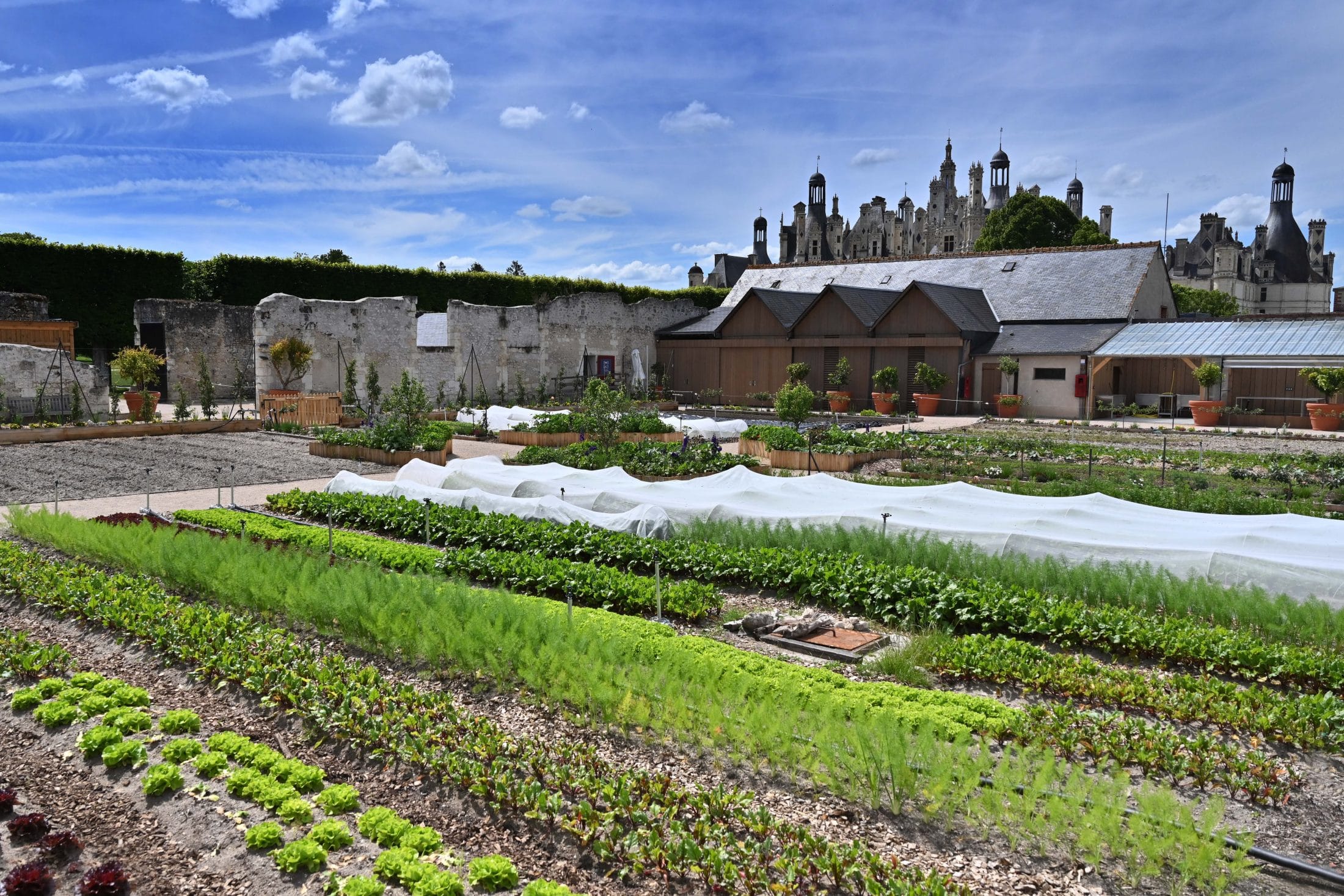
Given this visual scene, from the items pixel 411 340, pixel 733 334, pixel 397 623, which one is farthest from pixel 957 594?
pixel 733 334

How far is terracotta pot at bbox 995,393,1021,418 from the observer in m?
31.0

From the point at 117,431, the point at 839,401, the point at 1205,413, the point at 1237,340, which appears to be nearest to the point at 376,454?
the point at 117,431

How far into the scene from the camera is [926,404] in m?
32.2

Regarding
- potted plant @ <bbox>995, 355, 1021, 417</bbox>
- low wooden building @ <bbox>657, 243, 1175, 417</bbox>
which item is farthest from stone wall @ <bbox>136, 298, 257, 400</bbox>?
potted plant @ <bbox>995, 355, 1021, 417</bbox>

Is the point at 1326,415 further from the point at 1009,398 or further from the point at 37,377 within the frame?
the point at 37,377

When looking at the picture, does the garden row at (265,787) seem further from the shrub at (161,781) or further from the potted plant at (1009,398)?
the potted plant at (1009,398)

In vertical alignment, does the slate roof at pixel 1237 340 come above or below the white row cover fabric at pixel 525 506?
above

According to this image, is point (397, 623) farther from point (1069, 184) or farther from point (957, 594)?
point (1069, 184)

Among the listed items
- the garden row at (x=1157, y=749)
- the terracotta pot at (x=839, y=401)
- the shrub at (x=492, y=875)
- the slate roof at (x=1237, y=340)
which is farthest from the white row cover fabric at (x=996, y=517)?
the slate roof at (x=1237, y=340)

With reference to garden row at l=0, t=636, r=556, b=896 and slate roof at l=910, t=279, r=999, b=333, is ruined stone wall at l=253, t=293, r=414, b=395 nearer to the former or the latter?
slate roof at l=910, t=279, r=999, b=333

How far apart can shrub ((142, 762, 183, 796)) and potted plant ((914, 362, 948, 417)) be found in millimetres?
29243

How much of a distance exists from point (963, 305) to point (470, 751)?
1282 inches

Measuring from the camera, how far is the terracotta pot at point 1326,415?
2530cm

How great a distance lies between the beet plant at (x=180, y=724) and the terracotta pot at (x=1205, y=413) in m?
28.9
